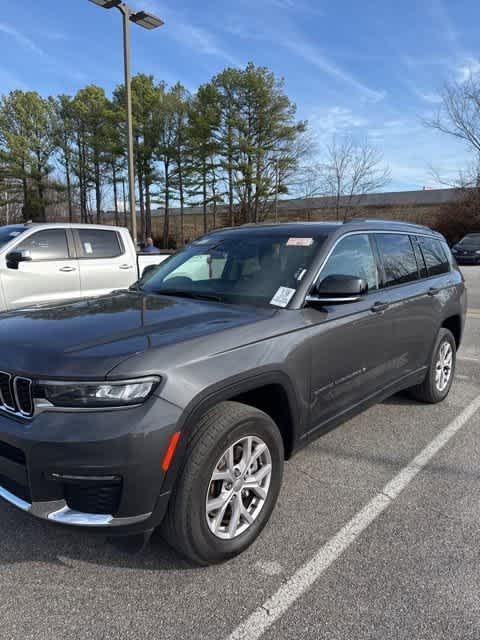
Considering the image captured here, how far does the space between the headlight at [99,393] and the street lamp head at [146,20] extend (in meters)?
12.8

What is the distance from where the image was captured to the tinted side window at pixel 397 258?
3941 mm

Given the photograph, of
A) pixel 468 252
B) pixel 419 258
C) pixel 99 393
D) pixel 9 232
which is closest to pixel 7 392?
pixel 99 393

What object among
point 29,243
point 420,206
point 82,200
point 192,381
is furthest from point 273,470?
point 420,206

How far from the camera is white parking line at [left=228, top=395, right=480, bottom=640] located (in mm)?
2113

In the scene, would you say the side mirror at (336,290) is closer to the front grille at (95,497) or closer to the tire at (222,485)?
the tire at (222,485)

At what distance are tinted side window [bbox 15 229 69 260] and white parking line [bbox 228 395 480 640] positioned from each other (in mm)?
5987

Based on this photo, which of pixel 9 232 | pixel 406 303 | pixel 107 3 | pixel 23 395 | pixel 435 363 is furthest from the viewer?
pixel 107 3

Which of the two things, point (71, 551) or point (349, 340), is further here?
point (349, 340)

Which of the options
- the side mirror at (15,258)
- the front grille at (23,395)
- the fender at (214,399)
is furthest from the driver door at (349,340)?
the side mirror at (15,258)

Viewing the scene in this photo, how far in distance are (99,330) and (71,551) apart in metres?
1.20

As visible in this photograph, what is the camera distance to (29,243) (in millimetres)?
7406

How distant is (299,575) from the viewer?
2.42 meters

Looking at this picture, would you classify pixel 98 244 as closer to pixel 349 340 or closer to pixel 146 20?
pixel 349 340

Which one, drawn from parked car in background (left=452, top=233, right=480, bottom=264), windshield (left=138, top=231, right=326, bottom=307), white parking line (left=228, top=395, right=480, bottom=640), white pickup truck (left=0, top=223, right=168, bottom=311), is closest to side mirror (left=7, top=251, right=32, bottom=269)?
white pickup truck (left=0, top=223, right=168, bottom=311)
